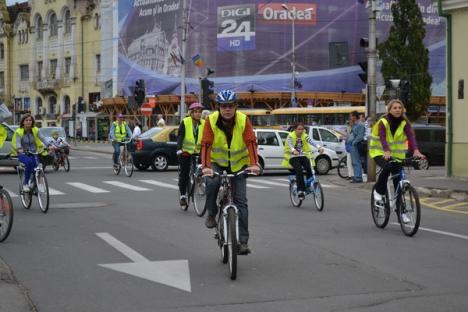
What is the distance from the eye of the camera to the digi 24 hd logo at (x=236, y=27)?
2266 inches

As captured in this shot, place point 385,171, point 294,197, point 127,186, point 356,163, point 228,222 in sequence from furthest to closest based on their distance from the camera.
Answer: point 356,163 < point 127,186 < point 294,197 < point 385,171 < point 228,222

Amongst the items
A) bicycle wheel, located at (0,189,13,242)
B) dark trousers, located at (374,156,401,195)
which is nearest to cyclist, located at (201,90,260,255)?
bicycle wheel, located at (0,189,13,242)


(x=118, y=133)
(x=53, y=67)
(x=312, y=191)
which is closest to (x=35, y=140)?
(x=312, y=191)

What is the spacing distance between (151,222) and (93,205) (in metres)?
2.87

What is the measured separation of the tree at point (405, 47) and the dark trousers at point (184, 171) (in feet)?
117

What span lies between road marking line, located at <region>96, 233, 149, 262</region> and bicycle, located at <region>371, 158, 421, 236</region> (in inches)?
142

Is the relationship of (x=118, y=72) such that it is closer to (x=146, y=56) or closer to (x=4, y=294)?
(x=146, y=56)

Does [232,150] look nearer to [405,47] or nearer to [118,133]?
[118,133]

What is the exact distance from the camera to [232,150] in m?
7.29

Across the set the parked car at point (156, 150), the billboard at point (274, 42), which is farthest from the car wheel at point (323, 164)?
the billboard at point (274, 42)

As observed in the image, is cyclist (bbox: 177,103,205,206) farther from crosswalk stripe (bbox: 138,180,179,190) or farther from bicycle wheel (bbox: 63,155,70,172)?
bicycle wheel (bbox: 63,155,70,172)

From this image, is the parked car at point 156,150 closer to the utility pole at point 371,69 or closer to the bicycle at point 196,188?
the utility pole at point 371,69

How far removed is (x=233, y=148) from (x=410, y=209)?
3.27 meters

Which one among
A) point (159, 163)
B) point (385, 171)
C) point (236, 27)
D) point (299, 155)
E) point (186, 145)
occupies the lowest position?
point (159, 163)
